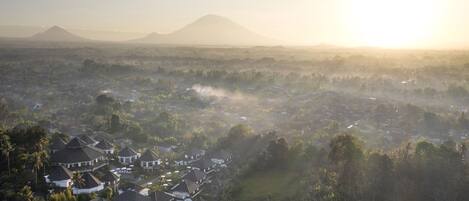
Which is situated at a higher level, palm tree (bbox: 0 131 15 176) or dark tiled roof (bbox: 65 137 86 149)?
palm tree (bbox: 0 131 15 176)

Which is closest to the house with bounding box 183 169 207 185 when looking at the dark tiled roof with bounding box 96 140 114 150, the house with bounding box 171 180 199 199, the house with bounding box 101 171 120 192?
the house with bounding box 171 180 199 199

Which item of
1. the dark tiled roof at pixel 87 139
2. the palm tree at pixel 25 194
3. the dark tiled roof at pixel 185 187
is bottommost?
the dark tiled roof at pixel 185 187

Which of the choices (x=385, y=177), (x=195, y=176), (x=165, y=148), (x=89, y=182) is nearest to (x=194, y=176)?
(x=195, y=176)

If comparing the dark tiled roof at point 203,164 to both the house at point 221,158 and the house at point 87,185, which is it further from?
the house at point 87,185

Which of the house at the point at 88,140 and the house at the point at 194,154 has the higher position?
the house at the point at 88,140

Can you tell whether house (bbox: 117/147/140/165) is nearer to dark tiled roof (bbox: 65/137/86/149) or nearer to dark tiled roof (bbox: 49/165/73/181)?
dark tiled roof (bbox: 65/137/86/149)

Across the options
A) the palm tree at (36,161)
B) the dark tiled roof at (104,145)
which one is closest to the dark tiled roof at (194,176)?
the dark tiled roof at (104,145)

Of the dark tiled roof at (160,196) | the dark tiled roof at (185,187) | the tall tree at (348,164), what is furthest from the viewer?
the dark tiled roof at (185,187)
